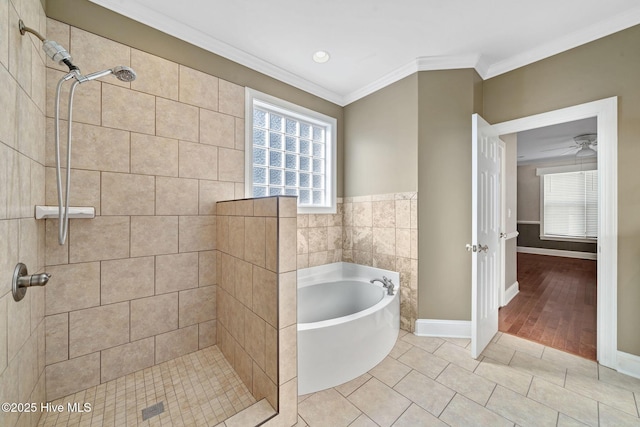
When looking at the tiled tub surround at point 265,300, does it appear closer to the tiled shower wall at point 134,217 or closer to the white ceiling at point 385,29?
the tiled shower wall at point 134,217

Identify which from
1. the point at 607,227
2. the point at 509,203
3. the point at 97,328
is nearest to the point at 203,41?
the point at 97,328

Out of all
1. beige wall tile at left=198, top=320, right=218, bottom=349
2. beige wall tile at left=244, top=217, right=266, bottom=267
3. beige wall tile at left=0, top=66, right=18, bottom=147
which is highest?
beige wall tile at left=0, top=66, right=18, bottom=147

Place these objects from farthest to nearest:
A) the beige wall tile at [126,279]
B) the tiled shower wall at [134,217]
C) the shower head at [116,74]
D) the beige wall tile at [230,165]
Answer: the beige wall tile at [230,165] < the beige wall tile at [126,279] < the tiled shower wall at [134,217] < the shower head at [116,74]

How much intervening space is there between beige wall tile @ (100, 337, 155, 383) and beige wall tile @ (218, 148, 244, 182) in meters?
1.32

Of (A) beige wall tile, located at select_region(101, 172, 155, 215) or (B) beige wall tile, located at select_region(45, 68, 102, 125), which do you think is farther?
(A) beige wall tile, located at select_region(101, 172, 155, 215)

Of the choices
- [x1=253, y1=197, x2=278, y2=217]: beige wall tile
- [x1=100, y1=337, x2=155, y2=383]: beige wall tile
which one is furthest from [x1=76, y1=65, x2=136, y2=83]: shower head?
[x1=100, y1=337, x2=155, y2=383]: beige wall tile

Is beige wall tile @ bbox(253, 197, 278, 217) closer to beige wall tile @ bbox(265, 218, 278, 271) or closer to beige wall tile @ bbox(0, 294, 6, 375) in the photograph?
beige wall tile @ bbox(265, 218, 278, 271)

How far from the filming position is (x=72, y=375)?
146 cm

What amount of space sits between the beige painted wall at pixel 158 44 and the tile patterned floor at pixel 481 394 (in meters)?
2.57

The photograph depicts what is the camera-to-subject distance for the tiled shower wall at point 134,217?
146 cm

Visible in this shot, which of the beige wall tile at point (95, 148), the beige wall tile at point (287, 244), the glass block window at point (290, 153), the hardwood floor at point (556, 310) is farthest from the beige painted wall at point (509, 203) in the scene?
the beige wall tile at point (95, 148)

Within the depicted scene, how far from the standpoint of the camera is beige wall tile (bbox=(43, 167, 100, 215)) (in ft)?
4.62

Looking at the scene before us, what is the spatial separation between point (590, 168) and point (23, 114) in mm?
8609

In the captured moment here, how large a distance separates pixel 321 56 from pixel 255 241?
1840mm
